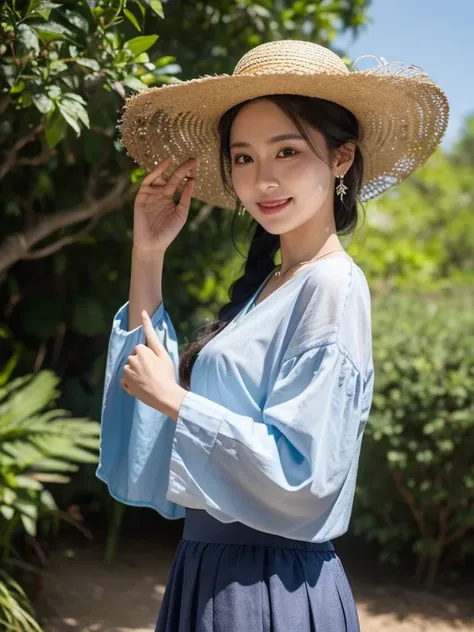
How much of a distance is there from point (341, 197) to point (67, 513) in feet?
9.94

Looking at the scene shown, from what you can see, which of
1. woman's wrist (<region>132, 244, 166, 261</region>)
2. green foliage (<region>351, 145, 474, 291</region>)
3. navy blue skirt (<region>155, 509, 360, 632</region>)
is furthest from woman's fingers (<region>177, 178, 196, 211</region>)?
green foliage (<region>351, 145, 474, 291</region>)

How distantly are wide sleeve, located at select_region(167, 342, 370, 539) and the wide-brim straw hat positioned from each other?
527 mm

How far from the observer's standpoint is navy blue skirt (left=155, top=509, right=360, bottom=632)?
64.2 inches

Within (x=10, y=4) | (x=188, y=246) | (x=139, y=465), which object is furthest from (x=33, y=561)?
(x=10, y=4)

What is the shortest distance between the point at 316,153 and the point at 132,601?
280cm

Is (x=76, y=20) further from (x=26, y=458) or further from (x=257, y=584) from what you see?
(x=26, y=458)

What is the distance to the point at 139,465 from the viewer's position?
6.38 ft

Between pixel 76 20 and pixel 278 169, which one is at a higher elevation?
pixel 76 20

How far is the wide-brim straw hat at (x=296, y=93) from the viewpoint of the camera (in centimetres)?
170

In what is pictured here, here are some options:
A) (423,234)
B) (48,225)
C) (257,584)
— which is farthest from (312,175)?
(423,234)

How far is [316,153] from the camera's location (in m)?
1.74

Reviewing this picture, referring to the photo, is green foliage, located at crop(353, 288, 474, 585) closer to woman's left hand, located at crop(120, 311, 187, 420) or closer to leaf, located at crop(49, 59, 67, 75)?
leaf, located at crop(49, 59, 67, 75)

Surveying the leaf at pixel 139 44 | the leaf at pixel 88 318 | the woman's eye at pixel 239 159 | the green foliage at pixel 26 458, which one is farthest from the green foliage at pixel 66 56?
the leaf at pixel 88 318

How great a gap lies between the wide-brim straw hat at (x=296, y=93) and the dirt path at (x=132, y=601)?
2170 millimetres
